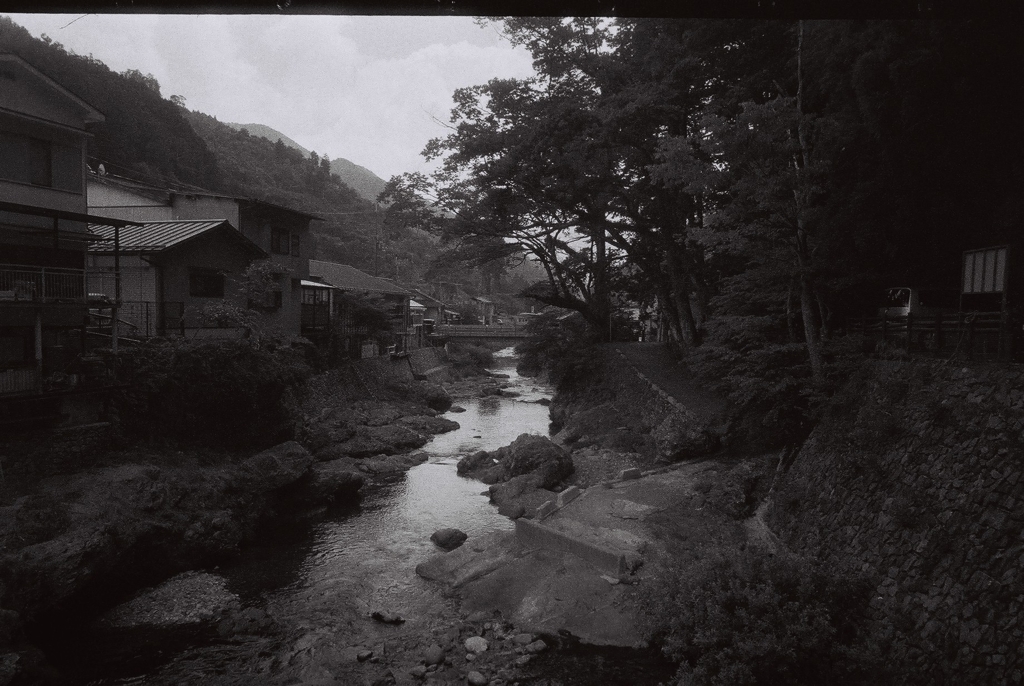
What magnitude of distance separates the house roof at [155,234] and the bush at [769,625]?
19.8 m

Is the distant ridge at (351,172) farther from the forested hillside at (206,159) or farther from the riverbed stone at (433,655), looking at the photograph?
the riverbed stone at (433,655)

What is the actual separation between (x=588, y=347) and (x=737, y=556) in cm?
2047

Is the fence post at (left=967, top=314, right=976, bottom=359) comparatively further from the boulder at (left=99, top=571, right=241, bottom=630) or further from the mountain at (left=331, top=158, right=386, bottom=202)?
the mountain at (left=331, top=158, right=386, bottom=202)

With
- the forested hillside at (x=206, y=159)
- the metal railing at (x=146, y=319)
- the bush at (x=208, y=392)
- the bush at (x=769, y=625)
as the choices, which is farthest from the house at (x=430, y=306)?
the bush at (x=769, y=625)

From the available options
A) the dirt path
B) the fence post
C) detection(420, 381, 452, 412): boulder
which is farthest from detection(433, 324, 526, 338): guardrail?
the fence post

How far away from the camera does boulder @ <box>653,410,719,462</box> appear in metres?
17.0

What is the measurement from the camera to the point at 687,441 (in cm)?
1708

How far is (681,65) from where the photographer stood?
1823 cm

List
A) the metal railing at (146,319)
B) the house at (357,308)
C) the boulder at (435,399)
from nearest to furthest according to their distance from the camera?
the metal railing at (146,319), the house at (357,308), the boulder at (435,399)

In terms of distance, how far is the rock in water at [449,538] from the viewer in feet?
48.3

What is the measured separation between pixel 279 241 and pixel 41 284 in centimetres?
1409

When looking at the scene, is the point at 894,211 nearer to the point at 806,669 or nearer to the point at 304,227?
the point at 806,669

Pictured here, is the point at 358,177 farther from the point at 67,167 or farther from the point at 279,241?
the point at 67,167

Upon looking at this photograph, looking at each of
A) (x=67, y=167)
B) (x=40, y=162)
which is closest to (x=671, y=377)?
(x=67, y=167)
